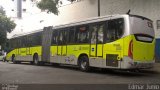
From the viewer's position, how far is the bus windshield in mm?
16569

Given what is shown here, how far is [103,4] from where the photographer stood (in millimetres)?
30109

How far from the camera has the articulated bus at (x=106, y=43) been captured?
16.4 metres

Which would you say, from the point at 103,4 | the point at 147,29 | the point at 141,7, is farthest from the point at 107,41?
the point at 103,4

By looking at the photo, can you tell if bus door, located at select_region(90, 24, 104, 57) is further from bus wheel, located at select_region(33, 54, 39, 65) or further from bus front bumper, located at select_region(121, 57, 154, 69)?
bus wheel, located at select_region(33, 54, 39, 65)

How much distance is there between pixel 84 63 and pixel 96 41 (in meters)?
1.89

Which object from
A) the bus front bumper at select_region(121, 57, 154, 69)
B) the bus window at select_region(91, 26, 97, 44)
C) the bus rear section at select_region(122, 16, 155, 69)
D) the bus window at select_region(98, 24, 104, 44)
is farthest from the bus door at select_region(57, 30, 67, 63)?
the bus rear section at select_region(122, 16, 155, 69)

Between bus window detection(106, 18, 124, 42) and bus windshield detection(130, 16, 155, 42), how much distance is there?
1.87 feet

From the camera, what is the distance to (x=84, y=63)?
19.7 metres

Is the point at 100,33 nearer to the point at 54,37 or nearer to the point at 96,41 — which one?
the point at 96,41

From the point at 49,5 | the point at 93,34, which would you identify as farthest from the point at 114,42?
the point at 49,5

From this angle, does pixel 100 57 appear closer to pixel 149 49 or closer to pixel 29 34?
pixel 149 49

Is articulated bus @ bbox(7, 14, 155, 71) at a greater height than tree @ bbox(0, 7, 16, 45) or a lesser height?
lesser

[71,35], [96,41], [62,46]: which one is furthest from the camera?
[62,46]

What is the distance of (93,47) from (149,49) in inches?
129
